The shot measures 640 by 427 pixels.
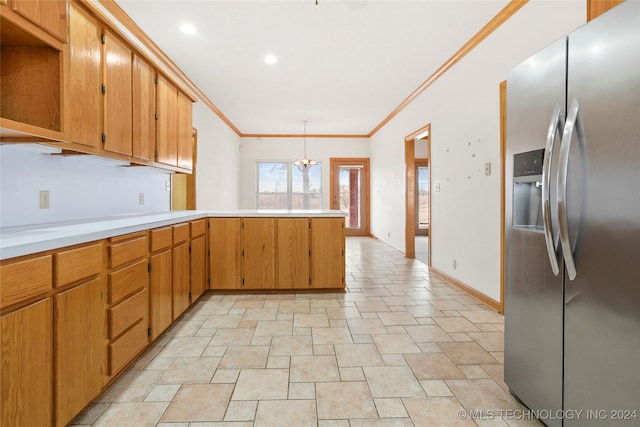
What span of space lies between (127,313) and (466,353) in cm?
221

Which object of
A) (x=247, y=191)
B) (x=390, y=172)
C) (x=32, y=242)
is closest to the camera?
(x=32, y=242)

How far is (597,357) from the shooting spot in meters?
1.11

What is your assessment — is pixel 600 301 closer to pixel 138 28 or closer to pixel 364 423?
pixel 364 423

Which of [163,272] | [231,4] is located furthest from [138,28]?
[163,272]

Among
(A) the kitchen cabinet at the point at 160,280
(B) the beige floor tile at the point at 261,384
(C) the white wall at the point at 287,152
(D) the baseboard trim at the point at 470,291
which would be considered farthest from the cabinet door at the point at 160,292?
(C) the white wall at the point at 287,152

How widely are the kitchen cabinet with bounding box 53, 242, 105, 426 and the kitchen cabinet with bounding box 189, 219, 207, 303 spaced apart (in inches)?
54.1

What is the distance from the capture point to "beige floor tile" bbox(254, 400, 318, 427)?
4.91 ft

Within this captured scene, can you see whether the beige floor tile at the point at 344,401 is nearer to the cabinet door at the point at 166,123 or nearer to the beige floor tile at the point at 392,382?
the beige floor tile at the point at 392,382

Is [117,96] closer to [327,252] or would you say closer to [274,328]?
[274,328]

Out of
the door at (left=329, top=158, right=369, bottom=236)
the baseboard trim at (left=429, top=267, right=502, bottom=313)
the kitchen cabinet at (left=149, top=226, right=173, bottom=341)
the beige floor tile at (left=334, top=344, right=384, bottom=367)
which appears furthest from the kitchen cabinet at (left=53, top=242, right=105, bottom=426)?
the door at (left=329, top=158, right=369, bottom=236)

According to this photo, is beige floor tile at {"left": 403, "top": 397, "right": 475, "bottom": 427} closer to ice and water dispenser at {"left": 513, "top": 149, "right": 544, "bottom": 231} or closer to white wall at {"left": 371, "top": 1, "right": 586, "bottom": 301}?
ice and water dispenser at {"left": 513, "top": 149, "right": 544, "bottom": 231}

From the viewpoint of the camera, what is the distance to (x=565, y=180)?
3.93ft

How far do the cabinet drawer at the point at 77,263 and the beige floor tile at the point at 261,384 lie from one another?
99cm

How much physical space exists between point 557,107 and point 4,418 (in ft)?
7.68
